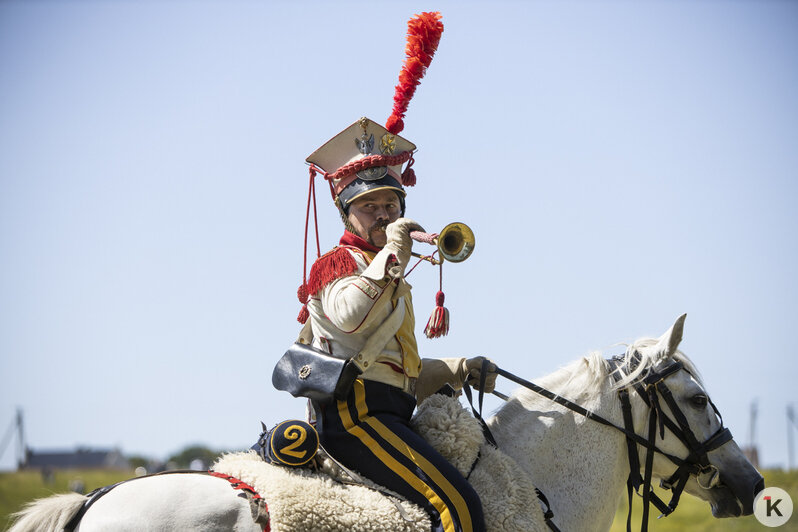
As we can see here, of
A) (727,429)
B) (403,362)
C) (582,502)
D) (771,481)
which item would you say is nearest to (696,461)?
(727,429)

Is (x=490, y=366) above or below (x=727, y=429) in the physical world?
above

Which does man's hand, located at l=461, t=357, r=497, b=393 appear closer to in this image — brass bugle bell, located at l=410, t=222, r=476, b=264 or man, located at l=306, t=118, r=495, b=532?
man, located at l=306, t=118, r=495, b=532

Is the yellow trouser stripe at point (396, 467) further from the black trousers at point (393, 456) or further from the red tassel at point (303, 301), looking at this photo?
the red tassel at point (303, 301)

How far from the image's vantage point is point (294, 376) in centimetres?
483

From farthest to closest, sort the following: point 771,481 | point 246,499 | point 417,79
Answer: point 771,481, point 417,79, point 246,499

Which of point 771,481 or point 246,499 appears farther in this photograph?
point 771,481

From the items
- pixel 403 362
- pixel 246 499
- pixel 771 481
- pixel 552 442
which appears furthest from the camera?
pixel 771 481

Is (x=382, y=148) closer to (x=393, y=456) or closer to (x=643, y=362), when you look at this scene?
(x=393, y=456)

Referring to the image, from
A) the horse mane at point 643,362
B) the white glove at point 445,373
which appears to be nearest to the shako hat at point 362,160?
the white glove at point 445,373

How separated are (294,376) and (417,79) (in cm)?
238

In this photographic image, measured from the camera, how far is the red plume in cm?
562

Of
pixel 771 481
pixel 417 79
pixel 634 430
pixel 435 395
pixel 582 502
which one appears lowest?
pixel 771 481

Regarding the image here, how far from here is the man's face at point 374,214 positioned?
17.3 ft

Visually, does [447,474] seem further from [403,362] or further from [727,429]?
[727,429]
